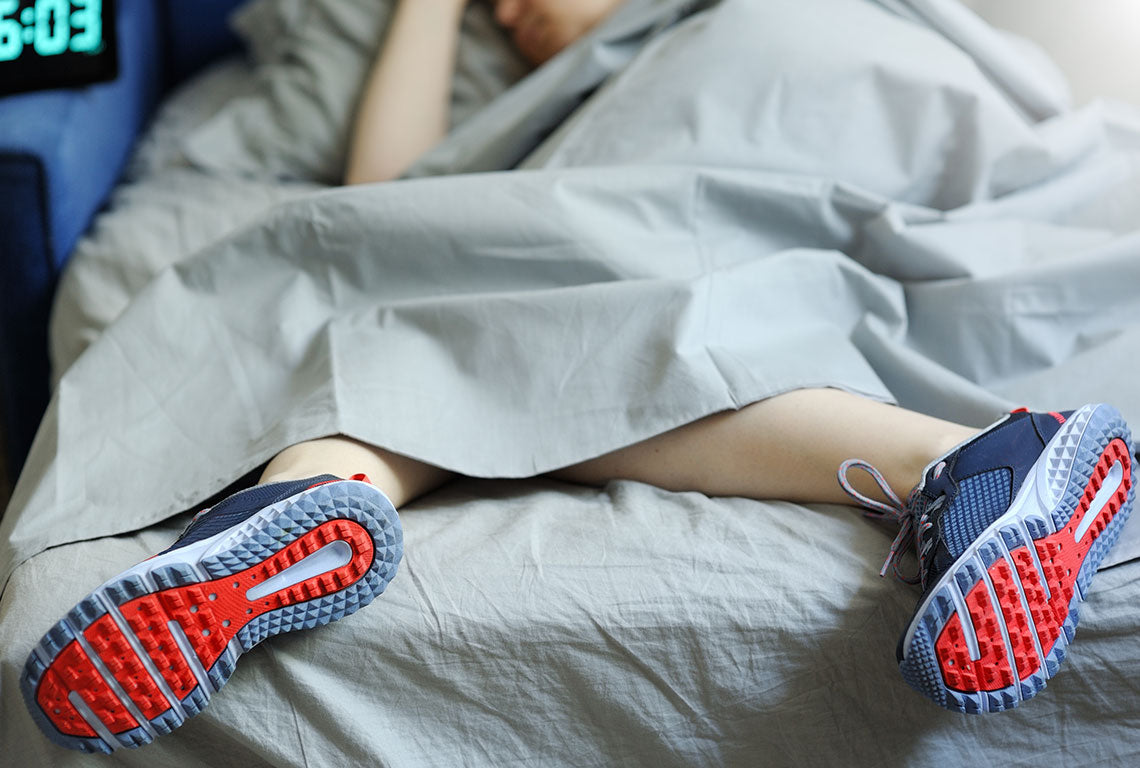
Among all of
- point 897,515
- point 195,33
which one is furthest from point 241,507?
point 195,33

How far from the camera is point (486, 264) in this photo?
84 cm

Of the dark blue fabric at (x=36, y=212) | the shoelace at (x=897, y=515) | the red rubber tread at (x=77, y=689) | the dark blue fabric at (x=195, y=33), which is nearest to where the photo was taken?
the red rubber tread at (x=77, y=689)

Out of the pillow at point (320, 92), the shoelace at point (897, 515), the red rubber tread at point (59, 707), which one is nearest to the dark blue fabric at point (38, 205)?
the pillow at point (320, 92)

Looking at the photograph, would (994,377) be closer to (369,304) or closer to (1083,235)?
(1083,235)

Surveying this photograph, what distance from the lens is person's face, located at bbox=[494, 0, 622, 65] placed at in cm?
120

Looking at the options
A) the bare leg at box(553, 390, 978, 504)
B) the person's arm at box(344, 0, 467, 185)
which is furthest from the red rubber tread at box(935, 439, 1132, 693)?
the person's arm at box(344, 0, 467, 185)

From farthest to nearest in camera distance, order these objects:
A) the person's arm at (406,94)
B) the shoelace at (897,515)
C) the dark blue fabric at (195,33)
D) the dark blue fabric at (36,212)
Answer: the dark blue fabric at (195,33) → the person's arm at (406,94) → the dark blue fabric at (36,212) → the shoelace at (897,515)

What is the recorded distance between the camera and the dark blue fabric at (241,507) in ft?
1.95

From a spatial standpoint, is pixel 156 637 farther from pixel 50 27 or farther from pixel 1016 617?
pixel 50 27

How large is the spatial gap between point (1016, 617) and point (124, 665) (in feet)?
1.68

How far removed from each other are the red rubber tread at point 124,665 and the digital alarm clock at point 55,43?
85 cm

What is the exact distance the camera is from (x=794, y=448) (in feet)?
2.35

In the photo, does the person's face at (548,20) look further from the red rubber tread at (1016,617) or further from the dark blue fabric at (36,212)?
the red rubber tread at (1016,617)

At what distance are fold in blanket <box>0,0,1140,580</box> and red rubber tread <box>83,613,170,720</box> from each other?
187 millimetres
